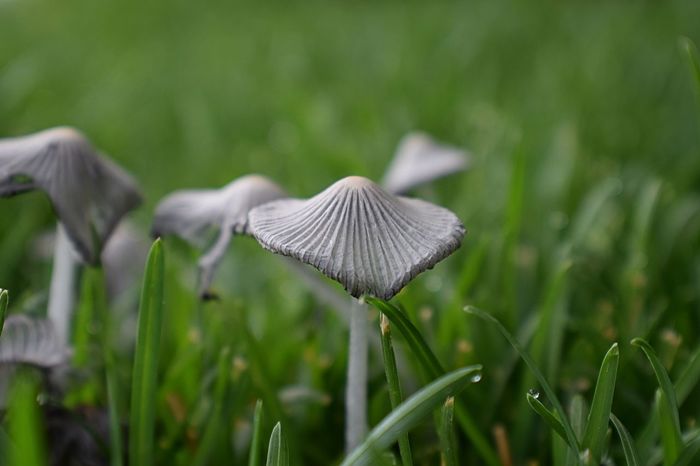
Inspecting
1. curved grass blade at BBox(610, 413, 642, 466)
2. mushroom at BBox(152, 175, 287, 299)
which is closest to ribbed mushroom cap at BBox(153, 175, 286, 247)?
mushroom at BBox(152, 175, 287, 299)

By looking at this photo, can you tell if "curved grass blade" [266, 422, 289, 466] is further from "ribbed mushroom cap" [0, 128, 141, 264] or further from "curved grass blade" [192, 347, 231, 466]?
"ribbed mushroom cap" [0, 128, 141, 264]

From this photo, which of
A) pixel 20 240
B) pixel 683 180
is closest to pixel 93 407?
pixel 20 240

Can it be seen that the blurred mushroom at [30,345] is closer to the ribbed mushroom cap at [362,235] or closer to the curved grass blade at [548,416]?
the ribbed mushroom cap at [362,235]

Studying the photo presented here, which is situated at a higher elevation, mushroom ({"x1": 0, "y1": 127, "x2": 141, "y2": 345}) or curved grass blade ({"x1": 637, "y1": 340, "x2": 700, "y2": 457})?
mushroom ({"x1": 0, "y1": 127, "x2": 141, "y2": 345})

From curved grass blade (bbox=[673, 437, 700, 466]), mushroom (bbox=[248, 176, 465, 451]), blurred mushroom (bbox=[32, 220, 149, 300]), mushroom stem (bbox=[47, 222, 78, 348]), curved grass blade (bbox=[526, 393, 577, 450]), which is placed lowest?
blurred mushroom (bbox=[32, 220, 149, 300])

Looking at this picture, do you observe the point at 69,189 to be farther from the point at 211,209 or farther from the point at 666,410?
the point at 666,410

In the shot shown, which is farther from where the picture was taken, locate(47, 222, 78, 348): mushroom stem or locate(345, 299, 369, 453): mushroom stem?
locate(47, 222, 78, 348): mushroom stem
